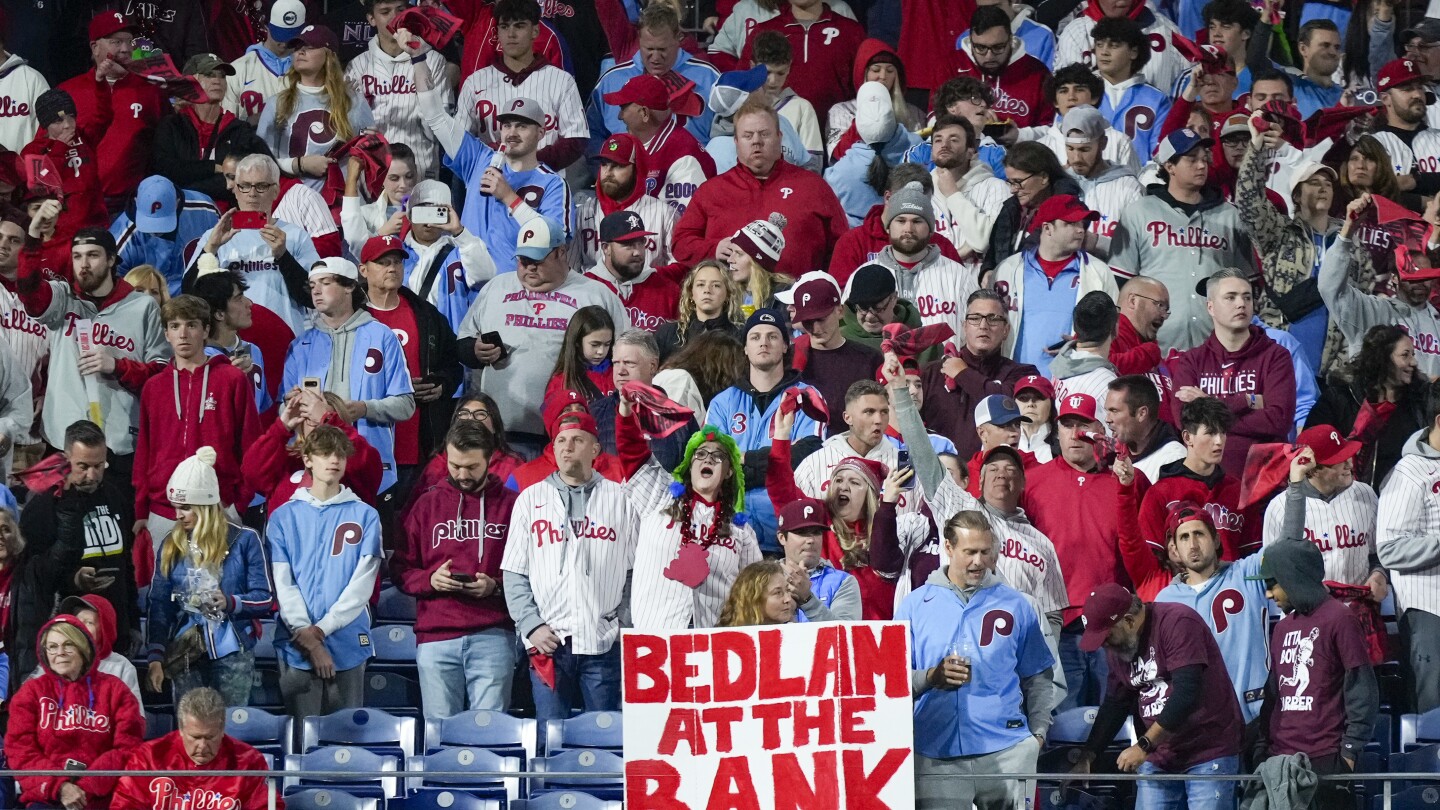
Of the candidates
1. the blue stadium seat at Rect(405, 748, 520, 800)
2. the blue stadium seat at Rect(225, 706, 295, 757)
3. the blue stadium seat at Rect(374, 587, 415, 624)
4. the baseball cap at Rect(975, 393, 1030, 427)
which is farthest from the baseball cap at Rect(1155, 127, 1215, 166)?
the blue stadium seat at Rect(225, 706, 295, 757)

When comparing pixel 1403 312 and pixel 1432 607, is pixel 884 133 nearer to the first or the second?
pixel 1403 312

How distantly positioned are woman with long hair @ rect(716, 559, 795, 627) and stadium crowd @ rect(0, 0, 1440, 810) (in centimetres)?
2

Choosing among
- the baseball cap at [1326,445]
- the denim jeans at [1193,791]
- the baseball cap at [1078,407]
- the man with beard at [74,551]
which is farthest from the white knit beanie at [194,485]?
the baseball cap at [1326,445]

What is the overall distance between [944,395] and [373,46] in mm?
4188

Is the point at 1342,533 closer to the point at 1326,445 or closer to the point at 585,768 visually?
the point at 1326,445

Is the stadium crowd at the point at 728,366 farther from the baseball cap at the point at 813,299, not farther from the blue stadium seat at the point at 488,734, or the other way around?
the blue stadium seat at the point at 488,734

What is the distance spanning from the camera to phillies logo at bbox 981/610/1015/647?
8344 mm

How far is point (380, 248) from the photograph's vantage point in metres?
10.7

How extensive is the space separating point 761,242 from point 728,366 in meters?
0.95

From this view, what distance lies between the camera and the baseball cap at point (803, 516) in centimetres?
861

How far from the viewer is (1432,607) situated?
363 inches

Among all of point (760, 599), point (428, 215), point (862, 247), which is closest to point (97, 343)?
point (428, 215)

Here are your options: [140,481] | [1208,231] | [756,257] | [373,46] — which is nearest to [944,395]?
[756,257]

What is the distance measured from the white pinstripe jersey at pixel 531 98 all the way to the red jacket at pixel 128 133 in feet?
4.91
